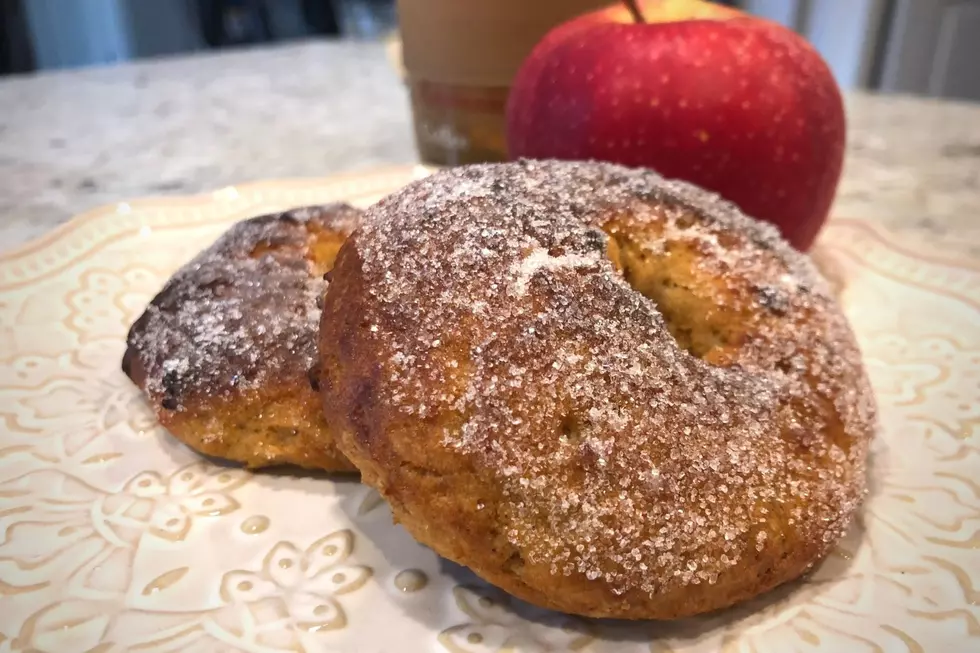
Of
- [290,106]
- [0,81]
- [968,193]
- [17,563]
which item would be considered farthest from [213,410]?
[0,81]

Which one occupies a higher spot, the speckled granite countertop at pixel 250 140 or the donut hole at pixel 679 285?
the donut hole at pixel 679 285

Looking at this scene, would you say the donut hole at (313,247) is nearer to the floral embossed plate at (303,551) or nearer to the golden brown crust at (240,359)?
the golden brown crust at (240,359)

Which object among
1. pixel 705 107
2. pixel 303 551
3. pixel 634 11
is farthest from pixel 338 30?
pixel 303 551

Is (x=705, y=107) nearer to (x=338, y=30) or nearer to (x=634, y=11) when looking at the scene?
(x=634, y=11)

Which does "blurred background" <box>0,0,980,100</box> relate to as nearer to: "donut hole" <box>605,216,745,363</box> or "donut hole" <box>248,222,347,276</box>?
"donut hole" <box>248,222,347,276</box>

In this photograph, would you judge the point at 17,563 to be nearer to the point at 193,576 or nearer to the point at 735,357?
the point at 193,576

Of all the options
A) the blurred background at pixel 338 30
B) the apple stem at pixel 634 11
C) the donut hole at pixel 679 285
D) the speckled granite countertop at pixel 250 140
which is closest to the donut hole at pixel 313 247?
the donut hole at pixel 679 285

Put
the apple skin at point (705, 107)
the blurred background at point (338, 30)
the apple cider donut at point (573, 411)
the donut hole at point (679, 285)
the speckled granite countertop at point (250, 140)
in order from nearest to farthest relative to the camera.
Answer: the apple cider donut at point (573, 411) < the donut hole at point (679, 285) < the apple skin at point (705, 107) < the speckled granite countertop at point (250, 140) < the blurred background at point (338, 30)
